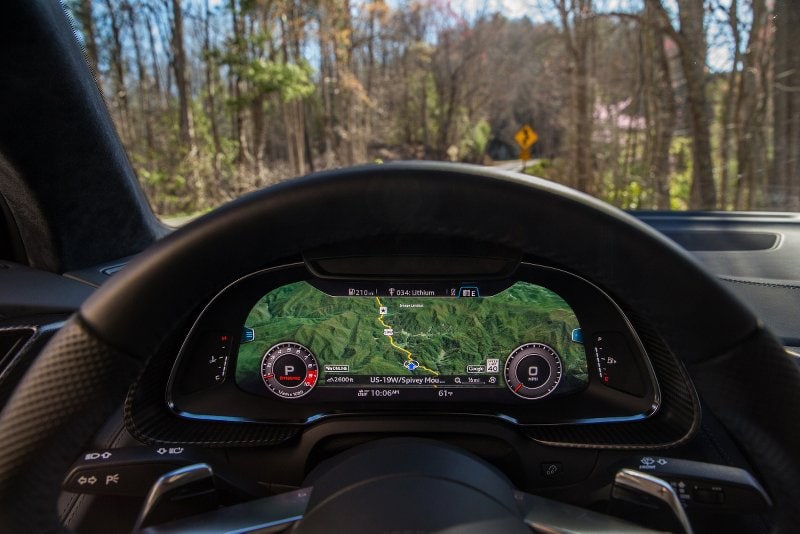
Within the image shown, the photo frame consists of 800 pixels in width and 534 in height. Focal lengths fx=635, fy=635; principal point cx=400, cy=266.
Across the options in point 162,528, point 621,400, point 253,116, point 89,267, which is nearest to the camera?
point 162,528

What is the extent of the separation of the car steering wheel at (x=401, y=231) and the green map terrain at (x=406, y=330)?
0.71 meters

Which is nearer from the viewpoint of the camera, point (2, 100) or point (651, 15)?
point (2, 100)

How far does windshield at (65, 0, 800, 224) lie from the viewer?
20.6 feet

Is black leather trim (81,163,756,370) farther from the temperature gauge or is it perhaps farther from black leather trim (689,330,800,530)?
the temperature gauge

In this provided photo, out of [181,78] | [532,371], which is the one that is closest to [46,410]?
[532,371]

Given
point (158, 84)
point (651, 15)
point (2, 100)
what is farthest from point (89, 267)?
point (158, 84)

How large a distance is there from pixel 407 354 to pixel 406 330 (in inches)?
2.7

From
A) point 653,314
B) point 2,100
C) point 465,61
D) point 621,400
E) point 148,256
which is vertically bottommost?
point 621,400

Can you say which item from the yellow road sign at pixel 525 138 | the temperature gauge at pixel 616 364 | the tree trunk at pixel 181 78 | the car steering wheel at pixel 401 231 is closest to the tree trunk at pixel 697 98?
the temperature gauge at pixel 616 364

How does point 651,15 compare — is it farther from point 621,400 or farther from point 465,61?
point 465,61

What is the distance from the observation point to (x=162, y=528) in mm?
1126

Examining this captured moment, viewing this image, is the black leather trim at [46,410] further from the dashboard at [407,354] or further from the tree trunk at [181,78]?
Answer: the tree trunk at [181,78]

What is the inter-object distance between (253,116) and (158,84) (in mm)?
6735

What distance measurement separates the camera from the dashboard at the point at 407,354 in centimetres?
165
